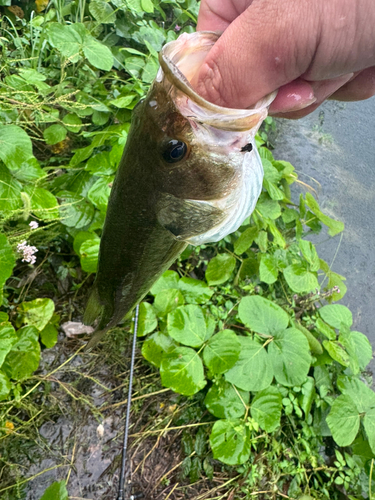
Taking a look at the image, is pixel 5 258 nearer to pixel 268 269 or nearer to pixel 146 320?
pixel 146 320

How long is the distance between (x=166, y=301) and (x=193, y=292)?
19 centimetres

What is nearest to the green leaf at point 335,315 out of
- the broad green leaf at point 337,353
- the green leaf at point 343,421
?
the broad green leaf at point 337,353

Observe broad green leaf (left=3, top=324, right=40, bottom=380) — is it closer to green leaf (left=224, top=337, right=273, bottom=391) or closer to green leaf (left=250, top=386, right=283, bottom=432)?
green leaf (left=224, top=337, right=273, bottom=391)

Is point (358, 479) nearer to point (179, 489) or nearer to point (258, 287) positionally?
point (179, 489)

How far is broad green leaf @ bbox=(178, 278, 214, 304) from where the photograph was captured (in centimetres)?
196

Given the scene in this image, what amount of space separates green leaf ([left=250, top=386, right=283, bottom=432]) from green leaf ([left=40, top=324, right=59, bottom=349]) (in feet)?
3.58

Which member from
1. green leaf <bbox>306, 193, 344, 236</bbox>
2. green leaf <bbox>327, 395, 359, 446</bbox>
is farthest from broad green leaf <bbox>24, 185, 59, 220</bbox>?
green leaf <bbox>327, 395, 359, 446</bbox>

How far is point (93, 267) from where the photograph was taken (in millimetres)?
1804

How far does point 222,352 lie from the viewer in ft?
5.69

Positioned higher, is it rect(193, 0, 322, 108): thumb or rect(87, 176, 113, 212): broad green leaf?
rect(193, 0, 322, 108): thumb

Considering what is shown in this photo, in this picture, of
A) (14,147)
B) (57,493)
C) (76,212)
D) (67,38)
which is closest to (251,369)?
(57,493)

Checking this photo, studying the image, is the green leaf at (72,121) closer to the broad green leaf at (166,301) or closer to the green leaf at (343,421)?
the broad green leaf at (166,301)

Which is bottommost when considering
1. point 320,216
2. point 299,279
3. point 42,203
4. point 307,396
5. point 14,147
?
point 307,396

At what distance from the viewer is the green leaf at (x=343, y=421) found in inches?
69.4
